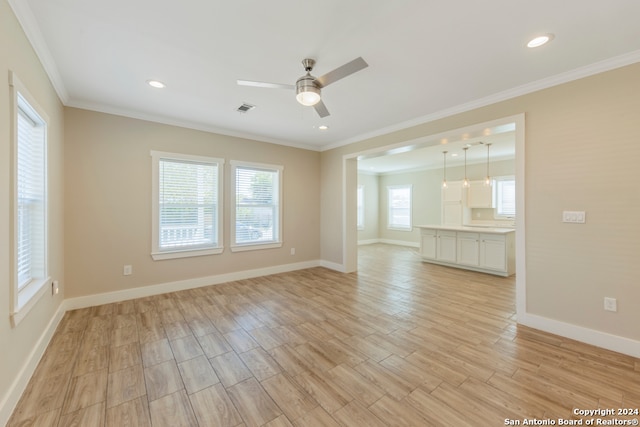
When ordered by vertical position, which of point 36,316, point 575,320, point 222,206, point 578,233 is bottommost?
point 575,320

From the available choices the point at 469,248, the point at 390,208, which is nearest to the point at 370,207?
the point at 390,208

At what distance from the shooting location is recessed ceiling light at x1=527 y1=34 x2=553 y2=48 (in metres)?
2.08

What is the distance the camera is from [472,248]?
17.8 ft

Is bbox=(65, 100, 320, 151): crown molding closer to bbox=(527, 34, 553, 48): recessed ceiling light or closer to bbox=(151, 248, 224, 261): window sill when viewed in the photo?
bbox=(151, 248, 224, 261): window sill

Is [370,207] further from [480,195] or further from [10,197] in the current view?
[10,197]

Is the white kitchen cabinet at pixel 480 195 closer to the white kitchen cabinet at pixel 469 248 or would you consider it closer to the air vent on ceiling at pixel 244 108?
the white kitchen cabinet at pixel 469 248

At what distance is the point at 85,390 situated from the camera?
1.90 meters

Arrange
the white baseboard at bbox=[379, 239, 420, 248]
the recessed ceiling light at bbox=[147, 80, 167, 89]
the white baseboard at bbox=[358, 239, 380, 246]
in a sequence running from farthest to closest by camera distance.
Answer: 1. the white baseboard at bbox=[358, 239, 380, 246]
2. the white baseboard at bbox=[379, 239, 420, 248]
3. the recessed ceiling light at bbox=[147, 80, 167, 89]

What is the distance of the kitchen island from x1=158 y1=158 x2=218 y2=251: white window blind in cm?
470

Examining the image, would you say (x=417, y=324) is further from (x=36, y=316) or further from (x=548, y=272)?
(x=36, y=316)

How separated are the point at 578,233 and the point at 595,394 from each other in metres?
1.47

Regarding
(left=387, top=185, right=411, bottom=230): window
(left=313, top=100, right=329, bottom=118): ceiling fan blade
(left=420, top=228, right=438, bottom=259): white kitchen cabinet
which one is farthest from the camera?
(left=387, top=185, right=411, bottom=230): window

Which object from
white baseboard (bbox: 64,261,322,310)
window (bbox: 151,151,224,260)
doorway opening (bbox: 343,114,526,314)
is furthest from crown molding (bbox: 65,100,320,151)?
white baseboard (bbox: 64,261,322,310)

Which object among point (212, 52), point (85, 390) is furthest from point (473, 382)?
point (212, 52)
